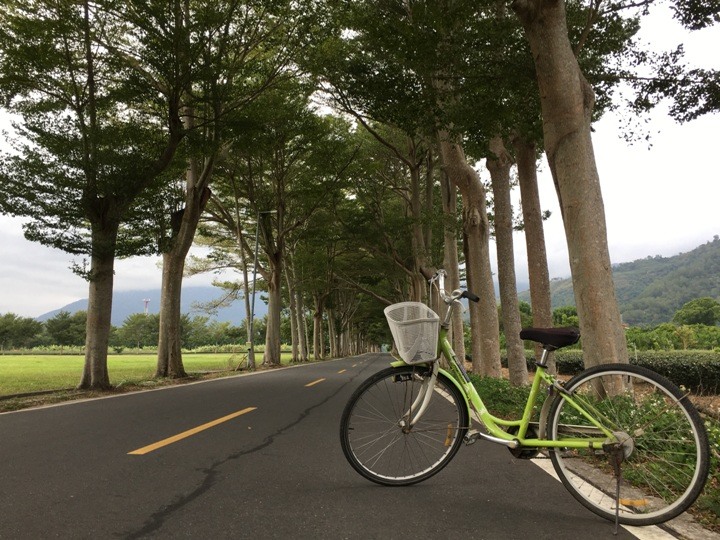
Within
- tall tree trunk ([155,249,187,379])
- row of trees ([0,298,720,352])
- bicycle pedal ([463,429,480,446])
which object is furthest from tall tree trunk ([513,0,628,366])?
row of trees ([0,298,720,352])

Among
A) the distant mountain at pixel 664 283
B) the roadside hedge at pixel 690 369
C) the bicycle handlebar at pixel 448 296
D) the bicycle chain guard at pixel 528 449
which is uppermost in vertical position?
the distant mountain at pixel 664 283

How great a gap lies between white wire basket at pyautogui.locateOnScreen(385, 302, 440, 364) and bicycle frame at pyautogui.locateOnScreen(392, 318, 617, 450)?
157 mm

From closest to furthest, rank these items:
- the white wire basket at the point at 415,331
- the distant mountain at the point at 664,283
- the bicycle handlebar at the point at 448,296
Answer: the white wire basket at the point at 415,331
the bicycle handlebar at the point at 448,296
the distant mountain at the point at 664,283

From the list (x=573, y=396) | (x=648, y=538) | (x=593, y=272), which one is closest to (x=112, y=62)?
(x=593, y=272)

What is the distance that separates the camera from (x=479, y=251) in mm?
10656

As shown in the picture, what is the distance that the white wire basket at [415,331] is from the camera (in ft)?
10.7

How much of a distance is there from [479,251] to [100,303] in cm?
889

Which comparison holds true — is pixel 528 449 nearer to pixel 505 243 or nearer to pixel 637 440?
pixel 637 440

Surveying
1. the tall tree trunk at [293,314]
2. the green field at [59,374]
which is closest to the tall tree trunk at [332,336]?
the tall tree trunk at [293,314]

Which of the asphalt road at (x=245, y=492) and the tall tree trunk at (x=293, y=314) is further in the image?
the tall tree trunk at (x=293, y=314)

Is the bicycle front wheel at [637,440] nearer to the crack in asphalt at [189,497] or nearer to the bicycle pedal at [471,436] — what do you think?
the bicycle pedal at [471,436]

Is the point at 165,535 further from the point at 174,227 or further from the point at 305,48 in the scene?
the point at 174,227

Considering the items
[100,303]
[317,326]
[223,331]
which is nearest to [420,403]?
[100,303]

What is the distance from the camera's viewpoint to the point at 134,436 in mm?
5230
